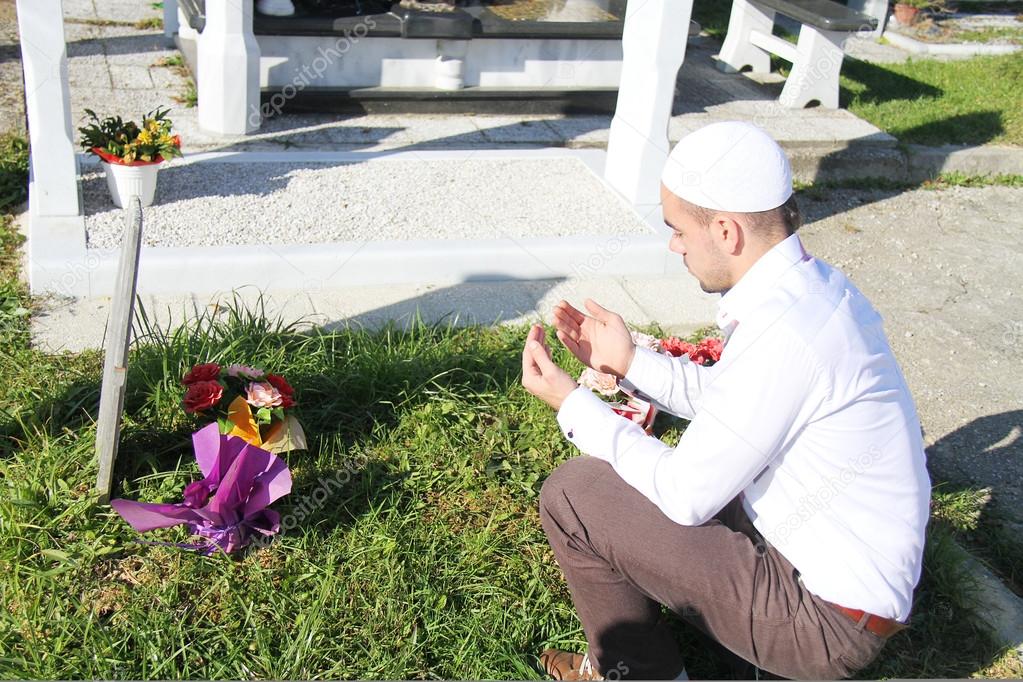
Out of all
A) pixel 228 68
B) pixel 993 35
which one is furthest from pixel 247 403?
pixel 993 35

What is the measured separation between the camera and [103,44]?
7.88 meters

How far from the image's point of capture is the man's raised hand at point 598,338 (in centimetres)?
246

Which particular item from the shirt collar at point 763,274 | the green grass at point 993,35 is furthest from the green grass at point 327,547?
the green grass at point 993,35

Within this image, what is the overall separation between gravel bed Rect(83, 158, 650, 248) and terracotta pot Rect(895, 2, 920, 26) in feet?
23.1

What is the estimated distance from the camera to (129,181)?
15.1 ft

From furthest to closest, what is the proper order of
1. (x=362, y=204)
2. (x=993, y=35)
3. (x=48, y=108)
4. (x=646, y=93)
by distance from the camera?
(x=993, y=35) → (x=646, y=93) → (x=362, y=204) → (x=48, y=108)

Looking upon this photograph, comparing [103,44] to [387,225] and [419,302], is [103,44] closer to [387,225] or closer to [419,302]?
[387,225]

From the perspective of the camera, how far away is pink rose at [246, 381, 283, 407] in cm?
301

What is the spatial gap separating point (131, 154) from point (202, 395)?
82.1 inches

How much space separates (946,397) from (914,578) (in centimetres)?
231

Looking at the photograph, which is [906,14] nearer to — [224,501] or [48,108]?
[48,108]

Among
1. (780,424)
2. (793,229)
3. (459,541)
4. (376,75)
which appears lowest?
(459,541)

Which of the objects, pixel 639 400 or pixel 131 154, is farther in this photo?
pixel 131 154

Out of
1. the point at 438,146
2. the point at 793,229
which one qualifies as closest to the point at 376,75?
the point at 438,146
